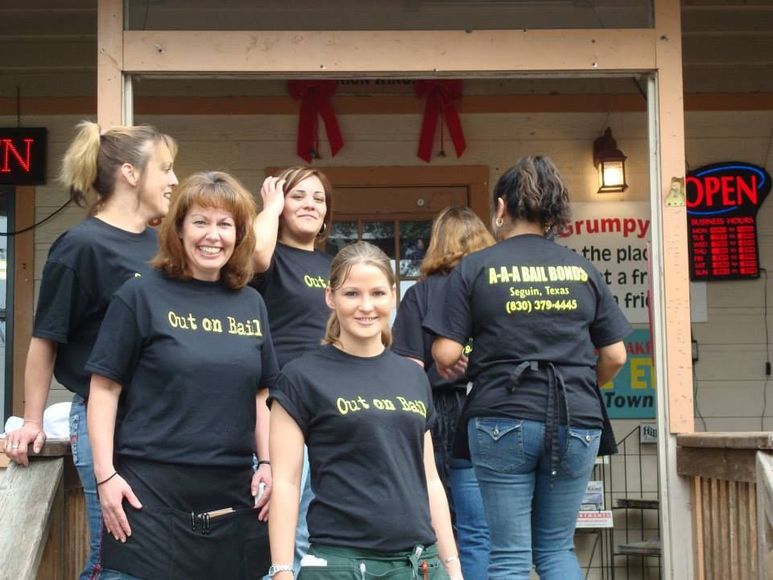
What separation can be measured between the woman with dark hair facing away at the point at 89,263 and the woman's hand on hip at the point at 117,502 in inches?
8.6

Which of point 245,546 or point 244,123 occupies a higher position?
point 244,123

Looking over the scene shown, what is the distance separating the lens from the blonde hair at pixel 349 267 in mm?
3057

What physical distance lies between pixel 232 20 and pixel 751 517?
2855 millimetres

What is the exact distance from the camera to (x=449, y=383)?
169 inches

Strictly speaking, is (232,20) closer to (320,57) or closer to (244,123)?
(320,57)

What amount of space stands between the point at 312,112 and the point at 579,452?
3.90 metres

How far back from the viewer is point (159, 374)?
297cm

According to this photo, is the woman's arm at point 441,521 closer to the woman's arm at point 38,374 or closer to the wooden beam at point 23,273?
the woman's arm at point 38,374

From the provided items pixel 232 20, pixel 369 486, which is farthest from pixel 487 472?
pixel 232 20

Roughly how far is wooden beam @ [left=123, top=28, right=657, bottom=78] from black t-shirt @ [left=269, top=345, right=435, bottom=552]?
2097 millimetres

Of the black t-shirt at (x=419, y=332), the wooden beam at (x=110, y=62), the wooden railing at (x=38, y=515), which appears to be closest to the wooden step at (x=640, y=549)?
the black t-shirt at (x=419, y=332)

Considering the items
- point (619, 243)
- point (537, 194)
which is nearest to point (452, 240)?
point (537, 194)

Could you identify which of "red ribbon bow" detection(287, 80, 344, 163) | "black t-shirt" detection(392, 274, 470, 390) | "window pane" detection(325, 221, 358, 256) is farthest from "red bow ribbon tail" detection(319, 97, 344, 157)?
"black t-shirt" detection(392, 274, 470, 390)

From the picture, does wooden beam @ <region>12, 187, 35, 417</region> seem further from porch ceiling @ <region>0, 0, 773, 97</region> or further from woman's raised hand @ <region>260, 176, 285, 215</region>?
woman's raised hand @ <region>260, 176, 285, 215</region>
